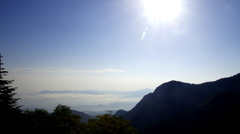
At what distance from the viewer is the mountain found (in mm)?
142625

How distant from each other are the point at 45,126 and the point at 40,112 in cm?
1034

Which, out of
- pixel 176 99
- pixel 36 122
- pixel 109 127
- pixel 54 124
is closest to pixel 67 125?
pixel 54 124

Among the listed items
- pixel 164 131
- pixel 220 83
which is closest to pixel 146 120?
pixel 164 131

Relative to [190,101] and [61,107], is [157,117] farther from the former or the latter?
[61,107]

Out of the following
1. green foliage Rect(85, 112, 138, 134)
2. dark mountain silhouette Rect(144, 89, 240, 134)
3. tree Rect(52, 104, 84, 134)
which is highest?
green foliage Rect(85, 112, 138, 134)

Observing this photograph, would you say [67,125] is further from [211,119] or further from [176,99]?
[176,99]

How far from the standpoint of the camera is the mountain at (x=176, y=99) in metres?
143

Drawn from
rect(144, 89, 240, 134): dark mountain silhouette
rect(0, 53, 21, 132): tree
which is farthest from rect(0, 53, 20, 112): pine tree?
rect(144, 89, 240, 134): dark mountain silhouette

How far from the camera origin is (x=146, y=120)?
142625 millimetres

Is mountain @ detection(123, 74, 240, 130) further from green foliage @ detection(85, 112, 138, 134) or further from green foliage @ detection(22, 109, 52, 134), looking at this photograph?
green foliage @ detection(85, 112, 138, 134)

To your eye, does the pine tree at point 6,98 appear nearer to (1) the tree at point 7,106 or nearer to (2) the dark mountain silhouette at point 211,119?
(1) the tree at point 7,106

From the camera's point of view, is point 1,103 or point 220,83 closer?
point 1,103

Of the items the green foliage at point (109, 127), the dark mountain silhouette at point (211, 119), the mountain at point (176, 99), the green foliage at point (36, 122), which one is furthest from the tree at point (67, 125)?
the mountain at point (176, 99)

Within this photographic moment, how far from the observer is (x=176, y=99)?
153 m
